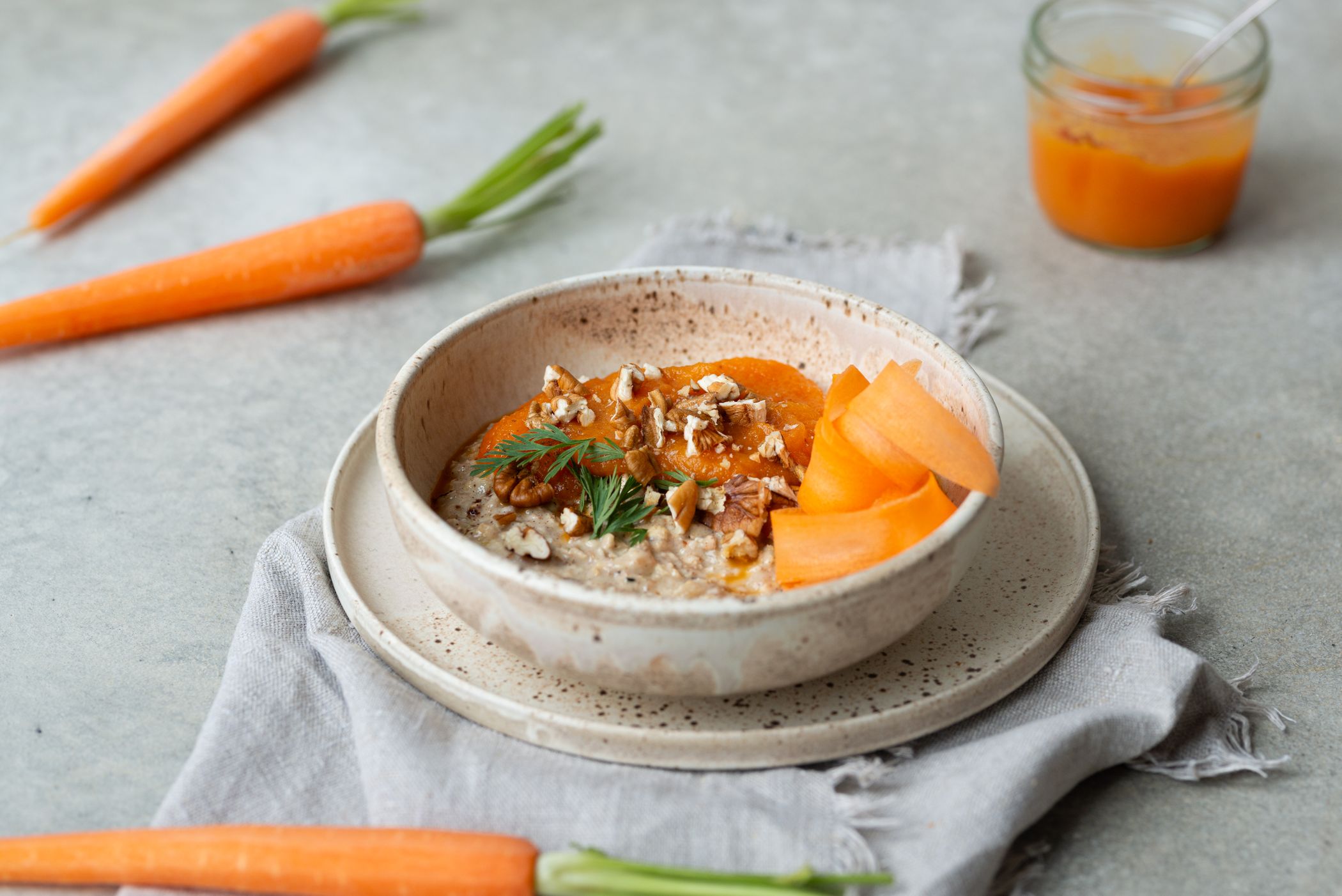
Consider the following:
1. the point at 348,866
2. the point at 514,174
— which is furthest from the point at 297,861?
the point at 514,174

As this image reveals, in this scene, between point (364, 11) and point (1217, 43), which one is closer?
point (1217, 43)

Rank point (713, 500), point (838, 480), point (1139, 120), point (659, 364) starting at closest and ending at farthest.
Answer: point (838, 480) < point (713, 500) < point (659, 364) < point (1139, 120)

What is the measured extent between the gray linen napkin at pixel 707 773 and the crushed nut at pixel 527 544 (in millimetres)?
255

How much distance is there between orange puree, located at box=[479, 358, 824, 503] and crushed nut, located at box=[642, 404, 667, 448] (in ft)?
0.04

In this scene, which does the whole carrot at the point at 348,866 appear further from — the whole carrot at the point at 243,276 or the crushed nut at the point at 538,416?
the whole carrot at the point at 243,276

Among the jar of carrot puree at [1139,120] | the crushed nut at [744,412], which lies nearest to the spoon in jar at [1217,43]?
the jar of carrot puree at [1139,120]

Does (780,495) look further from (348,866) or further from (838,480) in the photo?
(348,866)

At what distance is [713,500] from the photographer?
196 centimetres

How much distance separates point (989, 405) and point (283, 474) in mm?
1369

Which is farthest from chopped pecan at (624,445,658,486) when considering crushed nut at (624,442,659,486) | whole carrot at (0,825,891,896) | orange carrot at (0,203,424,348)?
orange carrot at (0,203,424,348)

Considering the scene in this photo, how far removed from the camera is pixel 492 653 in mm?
1861

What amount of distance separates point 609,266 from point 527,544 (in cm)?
139

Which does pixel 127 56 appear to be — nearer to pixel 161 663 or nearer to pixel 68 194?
pixel 68 194

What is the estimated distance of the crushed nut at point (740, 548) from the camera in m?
1.86
